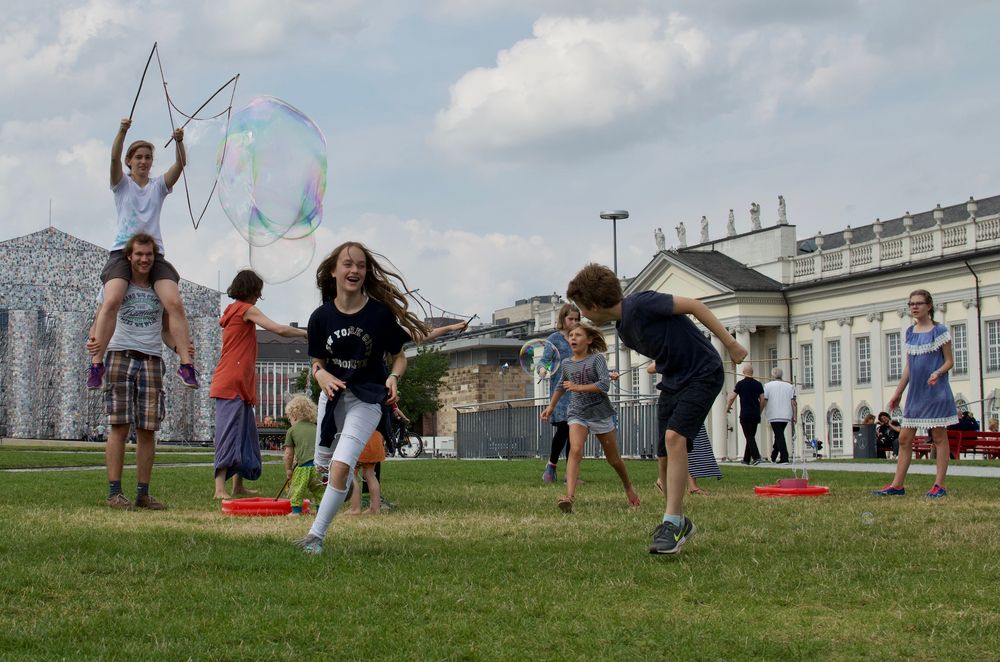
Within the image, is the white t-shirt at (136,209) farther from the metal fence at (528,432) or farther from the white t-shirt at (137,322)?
the metal fence at (528,432)

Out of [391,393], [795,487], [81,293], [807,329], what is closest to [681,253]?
[807,329]

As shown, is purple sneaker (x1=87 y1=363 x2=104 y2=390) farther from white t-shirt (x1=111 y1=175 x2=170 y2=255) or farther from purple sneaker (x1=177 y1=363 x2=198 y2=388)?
white t-shirt (x1=111 y1=175 x2=170 y2=255)

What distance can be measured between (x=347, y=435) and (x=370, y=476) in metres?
3.06

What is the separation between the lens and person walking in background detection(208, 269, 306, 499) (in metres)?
10.9

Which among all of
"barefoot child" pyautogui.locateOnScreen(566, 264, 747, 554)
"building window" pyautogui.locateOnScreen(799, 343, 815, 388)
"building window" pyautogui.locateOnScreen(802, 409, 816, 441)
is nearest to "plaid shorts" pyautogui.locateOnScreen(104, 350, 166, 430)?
"barefoot child" pyautogui.locateOnScreen(566, 264, 747, 554)

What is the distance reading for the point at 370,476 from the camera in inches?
391

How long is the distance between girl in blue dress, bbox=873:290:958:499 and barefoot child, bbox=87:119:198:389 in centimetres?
650

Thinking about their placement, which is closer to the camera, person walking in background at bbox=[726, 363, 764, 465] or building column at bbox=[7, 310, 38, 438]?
person walking in background at bbox=[726, 363, 764, 465]

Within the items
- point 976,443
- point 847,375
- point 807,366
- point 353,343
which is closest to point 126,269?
point 353,343

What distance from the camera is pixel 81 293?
281ft

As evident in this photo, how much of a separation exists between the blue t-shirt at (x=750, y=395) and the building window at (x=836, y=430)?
42969 mm

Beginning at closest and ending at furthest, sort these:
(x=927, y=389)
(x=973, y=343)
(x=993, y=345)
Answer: (x=927, y=389) < (x=993, y=345) < (x=973, y=343)

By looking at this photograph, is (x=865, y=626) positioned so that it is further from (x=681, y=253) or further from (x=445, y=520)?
(x=681, y=253)

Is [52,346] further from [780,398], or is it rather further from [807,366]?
[780,398]
